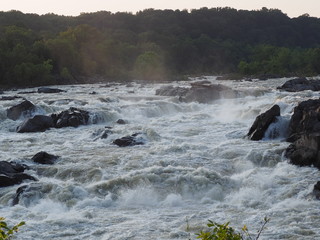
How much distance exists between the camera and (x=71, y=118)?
74.8 feet

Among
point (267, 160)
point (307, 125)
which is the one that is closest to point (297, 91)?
point (307, 125)

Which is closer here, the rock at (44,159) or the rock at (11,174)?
the rock at (11,174)

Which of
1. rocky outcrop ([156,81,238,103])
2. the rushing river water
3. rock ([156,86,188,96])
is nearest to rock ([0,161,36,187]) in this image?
the rushing river water

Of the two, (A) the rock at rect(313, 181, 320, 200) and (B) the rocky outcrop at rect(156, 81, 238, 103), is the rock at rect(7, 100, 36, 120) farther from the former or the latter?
(A) the rock at rect(313, 181, 320, 200)

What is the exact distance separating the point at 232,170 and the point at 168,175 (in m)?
2.23

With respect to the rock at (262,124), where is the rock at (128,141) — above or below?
below

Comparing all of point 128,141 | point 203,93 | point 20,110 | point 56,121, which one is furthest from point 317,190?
point 203,93

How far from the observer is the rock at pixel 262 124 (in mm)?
17609

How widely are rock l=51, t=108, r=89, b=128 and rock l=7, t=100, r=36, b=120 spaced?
261 cm

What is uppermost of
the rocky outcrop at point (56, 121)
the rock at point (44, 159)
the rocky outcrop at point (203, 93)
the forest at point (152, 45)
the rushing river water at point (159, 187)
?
the forest at point (152, 45)

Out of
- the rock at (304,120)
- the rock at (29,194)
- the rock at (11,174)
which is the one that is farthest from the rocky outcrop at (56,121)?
the rock at (304,120)

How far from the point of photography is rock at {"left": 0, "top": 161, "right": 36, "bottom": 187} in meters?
12.4

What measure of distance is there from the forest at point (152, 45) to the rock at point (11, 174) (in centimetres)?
3259

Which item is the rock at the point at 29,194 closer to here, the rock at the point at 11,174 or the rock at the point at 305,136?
the rock at the point at 11,174
